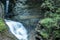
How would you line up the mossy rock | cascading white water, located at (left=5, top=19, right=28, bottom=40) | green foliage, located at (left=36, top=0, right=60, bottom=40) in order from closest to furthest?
green foliage, located at (left=36, top=0, right=60, bottom=40)
the mossy rock
cascading white water, located at (left=5, top=19, right=28, bottom=40)

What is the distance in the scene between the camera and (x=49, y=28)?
9.45m

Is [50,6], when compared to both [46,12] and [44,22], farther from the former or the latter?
[44,22]

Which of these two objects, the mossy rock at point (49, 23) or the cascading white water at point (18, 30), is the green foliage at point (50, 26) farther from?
the cascading white water at point (18, 30)

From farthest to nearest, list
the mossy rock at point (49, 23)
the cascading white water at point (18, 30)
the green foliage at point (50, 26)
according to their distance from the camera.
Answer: the cascading white water at point (18, 30), the mossy rock at point (49, 23), the green foliage at point (50, 26)

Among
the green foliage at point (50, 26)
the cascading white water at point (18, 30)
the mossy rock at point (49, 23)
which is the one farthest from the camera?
the cascading white water at point (18, 30)

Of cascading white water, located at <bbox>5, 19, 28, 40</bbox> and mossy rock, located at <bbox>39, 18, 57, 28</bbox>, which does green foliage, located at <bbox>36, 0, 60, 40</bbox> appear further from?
cascading white water, located at <bbox>5, 19, 28, 40</bbox>

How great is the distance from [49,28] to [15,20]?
281 cm

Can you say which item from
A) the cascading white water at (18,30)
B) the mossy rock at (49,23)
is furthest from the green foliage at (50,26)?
the cascading white water at (18,30)

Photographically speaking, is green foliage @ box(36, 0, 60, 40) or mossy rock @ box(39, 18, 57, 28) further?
mossy rock @ box(39, 18, 57, 28)

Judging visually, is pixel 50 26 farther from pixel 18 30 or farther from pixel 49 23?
pixel 18 30

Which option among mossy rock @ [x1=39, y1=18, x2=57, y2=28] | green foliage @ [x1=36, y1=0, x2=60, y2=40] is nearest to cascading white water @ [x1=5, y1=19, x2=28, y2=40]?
green foliage @ [x1=36, y1=0, x2=60, y2=40]

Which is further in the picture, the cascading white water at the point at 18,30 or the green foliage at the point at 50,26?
the cascading white water at the point at 18,30

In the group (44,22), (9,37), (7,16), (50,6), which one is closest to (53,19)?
(44,22)

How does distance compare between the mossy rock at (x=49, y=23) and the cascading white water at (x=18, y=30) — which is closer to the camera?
the mossy rock at (x=49, y=23)
